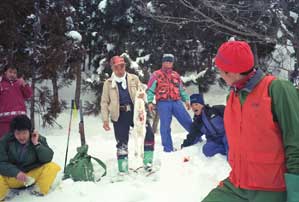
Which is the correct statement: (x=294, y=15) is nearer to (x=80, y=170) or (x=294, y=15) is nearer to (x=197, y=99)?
(x=197, y=99)

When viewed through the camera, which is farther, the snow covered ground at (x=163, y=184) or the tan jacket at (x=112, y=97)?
the tan jacket at (x=112, y=97)

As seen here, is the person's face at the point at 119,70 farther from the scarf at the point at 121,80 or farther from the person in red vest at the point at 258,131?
the person in red vest at the point at 258,131

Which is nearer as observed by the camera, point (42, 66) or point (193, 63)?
point (42, 66)

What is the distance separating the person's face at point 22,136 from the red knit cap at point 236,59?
125 inches

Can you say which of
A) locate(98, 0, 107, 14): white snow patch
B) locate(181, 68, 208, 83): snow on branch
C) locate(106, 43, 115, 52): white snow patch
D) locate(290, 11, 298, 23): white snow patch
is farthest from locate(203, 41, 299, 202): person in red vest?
locate(98, 0, 107, 14): white snow patch

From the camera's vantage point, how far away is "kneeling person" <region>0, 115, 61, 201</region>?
508 cm

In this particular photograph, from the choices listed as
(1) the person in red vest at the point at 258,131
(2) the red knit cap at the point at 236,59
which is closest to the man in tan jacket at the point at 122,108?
(1) the person in red vest at the point at 258,131

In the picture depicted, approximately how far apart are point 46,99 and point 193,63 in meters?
5.66

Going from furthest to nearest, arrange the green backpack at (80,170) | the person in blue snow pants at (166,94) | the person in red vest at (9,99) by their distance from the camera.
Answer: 1. the person in blue snow pants at (166,94)
2. the person in red vest at (9,99)
3. the green backpack at (80,170)

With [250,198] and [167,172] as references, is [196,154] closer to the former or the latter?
[167,172]

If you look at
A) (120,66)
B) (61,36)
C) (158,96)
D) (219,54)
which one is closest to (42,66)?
(61,36)

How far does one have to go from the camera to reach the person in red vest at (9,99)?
6824 mm

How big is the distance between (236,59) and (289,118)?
49 cm

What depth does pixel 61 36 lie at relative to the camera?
12.3m
